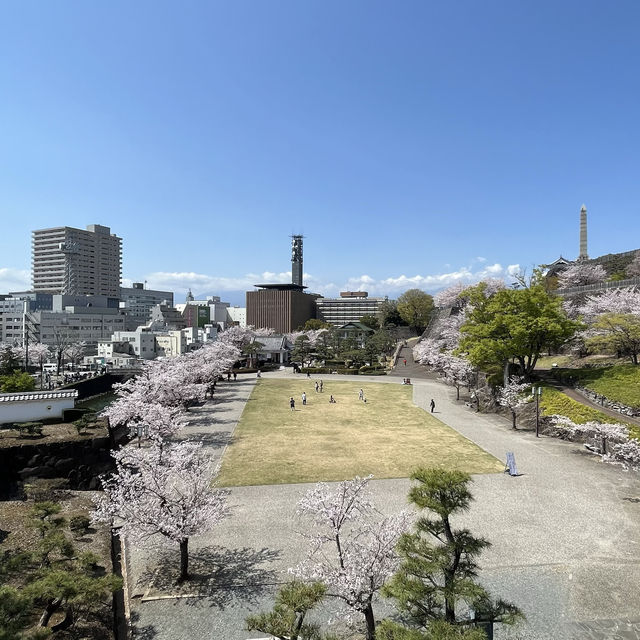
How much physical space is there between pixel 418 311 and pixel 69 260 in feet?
443

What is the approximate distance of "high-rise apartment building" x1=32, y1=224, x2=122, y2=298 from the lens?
6289 inches

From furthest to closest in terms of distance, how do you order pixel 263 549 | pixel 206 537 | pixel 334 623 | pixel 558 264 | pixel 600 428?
pixel 558 264 < pixel 600 428 < pixel 206 537 < pixel 263 549 < pixel 334 623

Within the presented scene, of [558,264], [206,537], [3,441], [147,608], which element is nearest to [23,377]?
[3,441]

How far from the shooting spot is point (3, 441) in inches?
824

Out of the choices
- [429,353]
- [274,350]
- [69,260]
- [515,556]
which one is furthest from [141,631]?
[69,260]

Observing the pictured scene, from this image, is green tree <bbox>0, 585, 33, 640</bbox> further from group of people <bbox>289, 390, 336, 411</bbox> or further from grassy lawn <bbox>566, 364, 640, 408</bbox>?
grassy lawn <bbox>566, 364, 640, 408</bbox>

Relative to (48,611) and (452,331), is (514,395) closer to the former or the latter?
(452,331)

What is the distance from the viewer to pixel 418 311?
4090 inches

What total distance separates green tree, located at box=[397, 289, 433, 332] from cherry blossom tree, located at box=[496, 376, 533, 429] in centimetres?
6879

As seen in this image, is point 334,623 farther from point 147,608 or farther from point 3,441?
point 3,441

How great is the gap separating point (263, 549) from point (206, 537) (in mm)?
2458

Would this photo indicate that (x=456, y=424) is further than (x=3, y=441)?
Yes

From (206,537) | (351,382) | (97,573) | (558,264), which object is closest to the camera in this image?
(97,573)

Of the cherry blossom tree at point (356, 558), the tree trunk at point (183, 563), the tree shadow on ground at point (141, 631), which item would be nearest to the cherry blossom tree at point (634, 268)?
the cherry blossom tree at point (356, 558)
